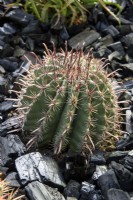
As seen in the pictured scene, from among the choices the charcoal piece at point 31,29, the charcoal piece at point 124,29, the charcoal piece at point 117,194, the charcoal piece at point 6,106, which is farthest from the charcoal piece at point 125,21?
the charcoal piece at point 117,194

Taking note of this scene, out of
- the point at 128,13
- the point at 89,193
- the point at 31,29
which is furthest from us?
the point at 128,13

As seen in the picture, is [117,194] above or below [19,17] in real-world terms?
below

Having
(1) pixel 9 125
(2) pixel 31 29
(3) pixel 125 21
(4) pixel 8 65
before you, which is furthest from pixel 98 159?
(3) pixel 125 21

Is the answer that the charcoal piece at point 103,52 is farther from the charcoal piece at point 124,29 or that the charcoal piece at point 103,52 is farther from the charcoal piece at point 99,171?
the charcoal piece at point 99,171

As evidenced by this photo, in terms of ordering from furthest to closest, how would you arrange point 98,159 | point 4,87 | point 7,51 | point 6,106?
point 7,51 → point 4,87 → point 6,106 → point 98,159

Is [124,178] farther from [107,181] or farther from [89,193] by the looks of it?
[89,193]
